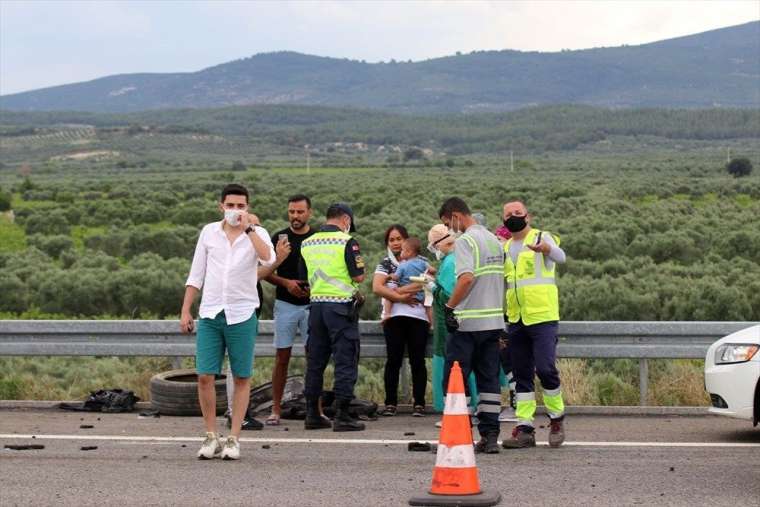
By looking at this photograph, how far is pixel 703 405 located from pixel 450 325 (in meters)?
3.54

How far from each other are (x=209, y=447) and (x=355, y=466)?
1.09m

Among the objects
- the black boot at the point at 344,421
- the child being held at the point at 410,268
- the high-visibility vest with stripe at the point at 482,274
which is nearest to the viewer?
the high-visibility vest with stripe at the point at 482,274

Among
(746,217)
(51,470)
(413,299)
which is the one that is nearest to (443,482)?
(51,470)

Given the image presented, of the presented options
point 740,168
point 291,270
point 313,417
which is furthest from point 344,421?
point 740,168

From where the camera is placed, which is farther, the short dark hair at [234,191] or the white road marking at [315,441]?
the white road marking at [315,441]

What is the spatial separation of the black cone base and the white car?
2.94 metres

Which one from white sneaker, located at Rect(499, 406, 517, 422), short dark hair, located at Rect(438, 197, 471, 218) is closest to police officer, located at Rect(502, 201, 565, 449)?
short dark hair, located at Rect(438, 197, 471, 218)

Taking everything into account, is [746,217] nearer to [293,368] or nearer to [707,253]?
[707,253]

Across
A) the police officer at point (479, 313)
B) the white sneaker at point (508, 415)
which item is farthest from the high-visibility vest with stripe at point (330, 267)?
the white sneaker at point (508, 415)

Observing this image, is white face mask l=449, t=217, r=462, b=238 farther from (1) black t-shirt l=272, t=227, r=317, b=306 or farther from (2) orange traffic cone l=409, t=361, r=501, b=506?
(2) orange traffic cone l=409, t=361, r=501, b=506

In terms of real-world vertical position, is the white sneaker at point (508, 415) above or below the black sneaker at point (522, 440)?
below

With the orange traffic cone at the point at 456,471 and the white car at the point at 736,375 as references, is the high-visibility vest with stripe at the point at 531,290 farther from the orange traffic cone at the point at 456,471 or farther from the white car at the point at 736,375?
the orange traffic cone at the point at 456,471

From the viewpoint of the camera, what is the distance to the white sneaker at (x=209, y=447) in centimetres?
982

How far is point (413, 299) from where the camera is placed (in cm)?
1256
